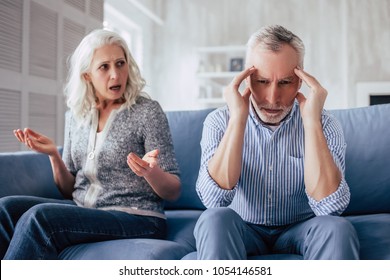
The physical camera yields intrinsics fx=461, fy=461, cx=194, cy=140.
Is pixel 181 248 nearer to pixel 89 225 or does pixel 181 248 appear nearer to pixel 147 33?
pixel 89 225

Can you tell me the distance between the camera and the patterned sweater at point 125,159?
3.20 feet

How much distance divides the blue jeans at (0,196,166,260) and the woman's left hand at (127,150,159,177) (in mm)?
142

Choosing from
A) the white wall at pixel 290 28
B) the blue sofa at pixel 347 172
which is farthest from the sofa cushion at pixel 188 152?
the white wall at pixel 290 28

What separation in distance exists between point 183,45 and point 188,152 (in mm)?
2413

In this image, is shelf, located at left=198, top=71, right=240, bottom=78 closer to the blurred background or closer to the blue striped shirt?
the blurred background

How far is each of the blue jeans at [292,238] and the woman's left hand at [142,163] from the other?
14 cm

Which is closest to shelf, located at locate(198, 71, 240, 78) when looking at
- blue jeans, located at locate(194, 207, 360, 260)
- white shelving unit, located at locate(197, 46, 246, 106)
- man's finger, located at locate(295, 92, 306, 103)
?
white shelving unit, located at locate(197, 46, 246, 106)

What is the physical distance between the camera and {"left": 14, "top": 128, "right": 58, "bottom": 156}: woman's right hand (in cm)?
94

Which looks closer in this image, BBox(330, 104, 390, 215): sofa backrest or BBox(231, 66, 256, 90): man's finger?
BBox(231, 66, 256, 90): man's finger

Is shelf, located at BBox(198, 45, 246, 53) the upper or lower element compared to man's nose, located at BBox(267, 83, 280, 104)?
upper

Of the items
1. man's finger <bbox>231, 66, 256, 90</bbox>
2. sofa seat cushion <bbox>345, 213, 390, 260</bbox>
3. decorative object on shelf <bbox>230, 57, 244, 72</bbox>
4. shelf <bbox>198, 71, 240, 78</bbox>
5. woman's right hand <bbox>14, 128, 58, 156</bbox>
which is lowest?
sofa seat cushion <bbox>345, 213, 390, 260</bbox>

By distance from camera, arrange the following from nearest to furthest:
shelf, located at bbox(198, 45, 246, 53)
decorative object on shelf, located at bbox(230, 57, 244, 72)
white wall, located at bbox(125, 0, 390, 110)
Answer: white wall, located at bbox(125, 0, 390, 110)
shelf, located at bbox(198, 45, 246, 53)
decorative object on shelf, located at bbox(230, 57, 244, 72)

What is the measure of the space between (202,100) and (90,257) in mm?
2675

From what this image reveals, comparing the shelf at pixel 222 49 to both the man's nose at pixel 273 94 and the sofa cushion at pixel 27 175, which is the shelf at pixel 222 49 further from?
the man's nose at pixel 273 94
